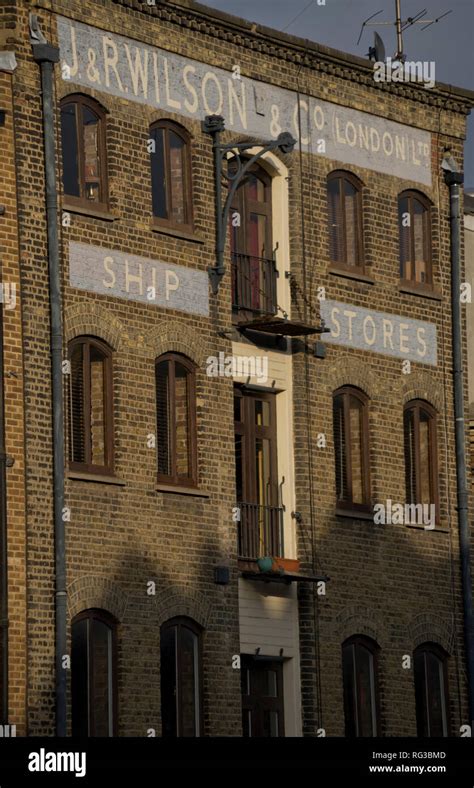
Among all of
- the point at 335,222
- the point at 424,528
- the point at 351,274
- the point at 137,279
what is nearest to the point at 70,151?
Result: the point at 137,279

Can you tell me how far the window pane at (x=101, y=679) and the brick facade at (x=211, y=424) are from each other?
22 centimetres

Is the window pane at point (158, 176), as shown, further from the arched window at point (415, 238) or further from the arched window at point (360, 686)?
the arched window at point (360, 686)

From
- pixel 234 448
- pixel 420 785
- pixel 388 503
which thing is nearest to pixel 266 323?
pixel 234 448

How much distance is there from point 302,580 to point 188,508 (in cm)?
288

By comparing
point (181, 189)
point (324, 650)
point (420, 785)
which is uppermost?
point (181, 189)

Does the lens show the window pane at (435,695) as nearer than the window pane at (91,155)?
No

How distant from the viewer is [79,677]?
136 feet

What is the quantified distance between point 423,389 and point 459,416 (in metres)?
0.95

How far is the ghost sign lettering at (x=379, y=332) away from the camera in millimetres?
47812

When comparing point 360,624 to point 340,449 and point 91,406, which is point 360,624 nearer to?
point 340,449

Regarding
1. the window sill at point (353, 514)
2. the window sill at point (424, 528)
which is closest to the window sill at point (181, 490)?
the window sill at point (353, 514)

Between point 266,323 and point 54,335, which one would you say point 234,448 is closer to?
point 266,323

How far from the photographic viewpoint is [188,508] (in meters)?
44.0

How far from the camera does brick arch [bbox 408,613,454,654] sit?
48713mm
